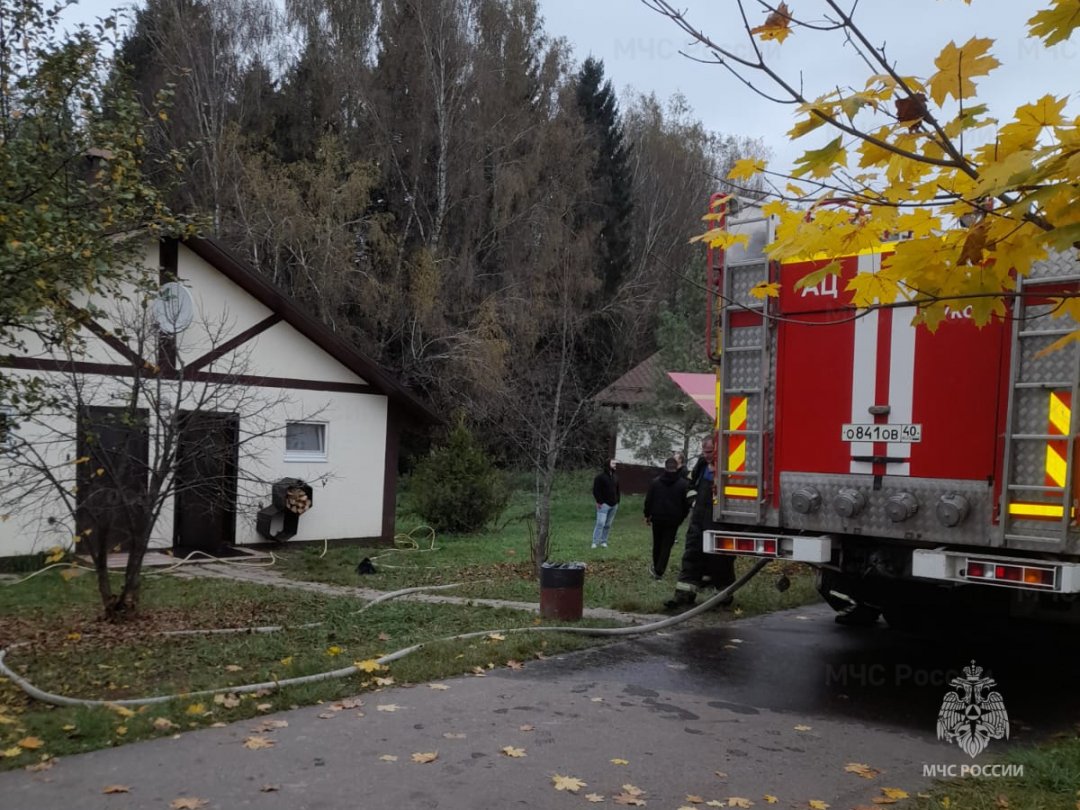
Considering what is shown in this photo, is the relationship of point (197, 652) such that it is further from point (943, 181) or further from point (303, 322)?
point (303, 322)

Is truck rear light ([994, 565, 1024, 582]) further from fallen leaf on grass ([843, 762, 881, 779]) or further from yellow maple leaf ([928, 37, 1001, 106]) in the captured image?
yellow maple leaf ([928, 37, 1001, 106])

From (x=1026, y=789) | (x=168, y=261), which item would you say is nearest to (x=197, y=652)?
(x=1026, y=789)

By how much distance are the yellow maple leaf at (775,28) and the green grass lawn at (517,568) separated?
7241 millimetres

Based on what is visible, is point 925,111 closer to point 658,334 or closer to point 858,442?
point 858,442

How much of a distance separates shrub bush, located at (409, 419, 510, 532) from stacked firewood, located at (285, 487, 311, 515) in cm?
420

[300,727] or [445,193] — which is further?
[445,193]

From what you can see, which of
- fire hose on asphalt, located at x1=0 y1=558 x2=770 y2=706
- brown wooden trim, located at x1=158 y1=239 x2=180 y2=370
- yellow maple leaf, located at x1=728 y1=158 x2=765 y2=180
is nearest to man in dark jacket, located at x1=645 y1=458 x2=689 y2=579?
fire hose on asphalt, located at x1=0 y1=558 x2=770 y2=706

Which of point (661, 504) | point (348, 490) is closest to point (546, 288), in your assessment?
point (348, 490)

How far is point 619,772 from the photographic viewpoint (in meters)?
5.21

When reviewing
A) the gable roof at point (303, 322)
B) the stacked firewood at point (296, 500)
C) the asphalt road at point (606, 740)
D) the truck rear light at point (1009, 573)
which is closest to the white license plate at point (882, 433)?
the truck rear light at point (1009, 573)

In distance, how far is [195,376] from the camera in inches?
571

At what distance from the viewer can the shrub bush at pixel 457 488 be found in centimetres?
1970

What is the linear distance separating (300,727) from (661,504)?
726 centimetres

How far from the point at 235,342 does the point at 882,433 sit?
11.3 meters
